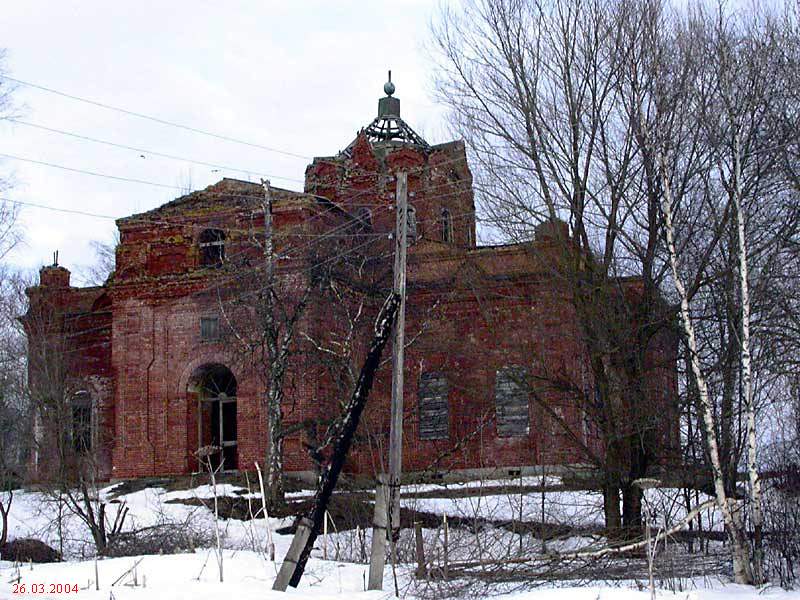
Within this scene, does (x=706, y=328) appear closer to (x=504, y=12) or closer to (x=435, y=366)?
(x=504, y=12)

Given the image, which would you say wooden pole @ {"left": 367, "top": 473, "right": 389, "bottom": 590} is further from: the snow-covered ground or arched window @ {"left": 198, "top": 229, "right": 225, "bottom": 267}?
arched window @ {"left": 198, "top": 229, "right": 225, "bottom": 267}

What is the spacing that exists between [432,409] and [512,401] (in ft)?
22.4

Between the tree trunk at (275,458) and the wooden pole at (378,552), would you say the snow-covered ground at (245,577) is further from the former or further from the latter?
the tree trunk at (275,458)

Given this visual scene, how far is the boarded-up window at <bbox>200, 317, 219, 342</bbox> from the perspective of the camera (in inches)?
1204

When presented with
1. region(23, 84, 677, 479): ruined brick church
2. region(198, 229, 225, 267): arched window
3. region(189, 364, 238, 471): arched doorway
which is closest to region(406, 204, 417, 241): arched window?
region(23, 84, 677, 479): ruined brick church

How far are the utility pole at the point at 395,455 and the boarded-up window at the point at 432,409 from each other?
44.8 ft

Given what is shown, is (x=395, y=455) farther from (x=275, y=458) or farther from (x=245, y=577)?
(x=275, y=458)

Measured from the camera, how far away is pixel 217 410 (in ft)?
105

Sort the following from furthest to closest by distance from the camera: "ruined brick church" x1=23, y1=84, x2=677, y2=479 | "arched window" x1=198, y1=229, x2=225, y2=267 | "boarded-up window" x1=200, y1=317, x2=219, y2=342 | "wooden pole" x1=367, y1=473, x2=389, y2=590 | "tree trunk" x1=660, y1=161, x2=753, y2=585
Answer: "arched window" x1=198, y1=229, x2=225, y2=267, "boarded-up window" x1=200, y1=317, x2=219, y2=342, "ruined brick church" x1=23, y1=84, x2=677, y2=479, "tree trunk" x1=660, y1=161, x2=753, y2=585, "wooden pole" x1=367, y1=473, x2=389, y2=590

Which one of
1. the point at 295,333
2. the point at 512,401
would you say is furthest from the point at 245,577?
the point at 295,333

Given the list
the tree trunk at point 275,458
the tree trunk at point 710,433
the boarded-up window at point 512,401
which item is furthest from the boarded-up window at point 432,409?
the tree trunk at point 710,433

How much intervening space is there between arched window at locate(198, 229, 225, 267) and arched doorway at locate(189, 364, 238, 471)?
11.1ft

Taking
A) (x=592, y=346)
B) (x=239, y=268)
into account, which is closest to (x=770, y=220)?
(x=592, y=346)

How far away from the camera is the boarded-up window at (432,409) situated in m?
28.9
